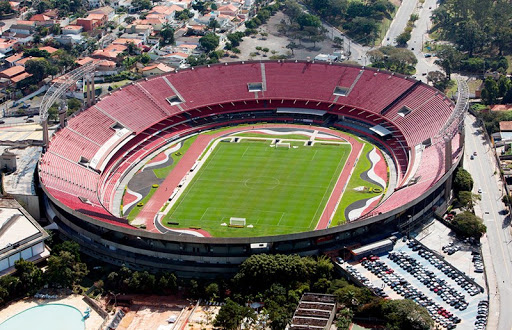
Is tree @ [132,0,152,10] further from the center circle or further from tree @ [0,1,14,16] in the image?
the center circle

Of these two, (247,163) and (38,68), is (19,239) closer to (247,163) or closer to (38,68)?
(247,163)

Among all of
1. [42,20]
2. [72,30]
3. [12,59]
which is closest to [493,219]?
[12,59]

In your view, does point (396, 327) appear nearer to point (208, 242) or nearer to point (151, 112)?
point (208, 242)

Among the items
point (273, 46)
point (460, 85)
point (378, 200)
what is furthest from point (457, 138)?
point (273, 46)

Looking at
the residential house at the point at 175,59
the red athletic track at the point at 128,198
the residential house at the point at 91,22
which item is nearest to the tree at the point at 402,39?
the residential house at the point at 175,59

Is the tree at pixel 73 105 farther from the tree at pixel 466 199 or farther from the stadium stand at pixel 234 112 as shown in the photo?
the tree at pixel 466 199

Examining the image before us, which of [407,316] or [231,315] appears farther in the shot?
[231,315]

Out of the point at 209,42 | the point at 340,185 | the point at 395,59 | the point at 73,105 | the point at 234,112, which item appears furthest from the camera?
the point at 209,42
